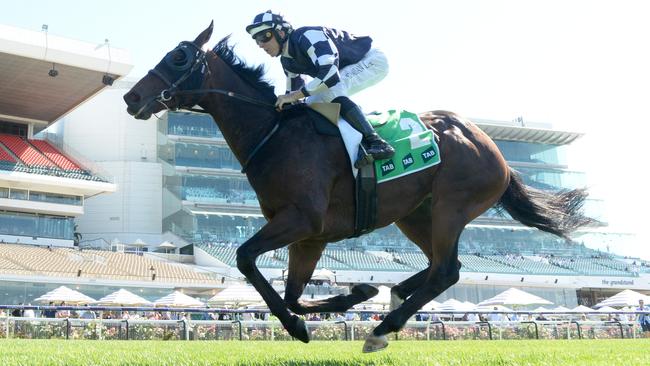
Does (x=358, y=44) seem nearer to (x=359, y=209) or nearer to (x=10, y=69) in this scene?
(x=359, y=209)

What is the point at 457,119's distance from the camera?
239 inches

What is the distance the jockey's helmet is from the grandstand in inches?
1237

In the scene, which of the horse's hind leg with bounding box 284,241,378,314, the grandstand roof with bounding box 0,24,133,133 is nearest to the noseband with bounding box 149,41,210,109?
the horse's hind leg with bounding box 284,241,378,314

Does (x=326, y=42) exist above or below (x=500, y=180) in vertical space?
above

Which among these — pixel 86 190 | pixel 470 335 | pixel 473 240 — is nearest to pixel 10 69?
pixel 86 190

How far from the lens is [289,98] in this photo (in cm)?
530

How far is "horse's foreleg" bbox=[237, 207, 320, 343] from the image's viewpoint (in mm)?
4602

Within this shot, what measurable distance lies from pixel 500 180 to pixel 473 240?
56.0 meters

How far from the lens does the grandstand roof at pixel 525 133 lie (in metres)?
69.1

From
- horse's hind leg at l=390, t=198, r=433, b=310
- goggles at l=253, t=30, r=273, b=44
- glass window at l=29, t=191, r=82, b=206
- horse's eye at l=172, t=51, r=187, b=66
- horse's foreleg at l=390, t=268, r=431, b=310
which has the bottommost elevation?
horse's foreleg at l=390, t=268, r=431, b=310

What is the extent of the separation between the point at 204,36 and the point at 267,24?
22.4 inches

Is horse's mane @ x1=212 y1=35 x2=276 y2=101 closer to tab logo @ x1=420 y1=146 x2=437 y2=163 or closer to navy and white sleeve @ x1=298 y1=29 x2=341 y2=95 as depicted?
navy and white sleeve @ x1=298 y1=29 x2=341 y2=95

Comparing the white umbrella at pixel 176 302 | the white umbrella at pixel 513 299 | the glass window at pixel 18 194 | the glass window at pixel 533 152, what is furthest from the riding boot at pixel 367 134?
the glass window at pixel 533 152

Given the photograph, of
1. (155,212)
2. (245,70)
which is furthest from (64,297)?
(155,212)
